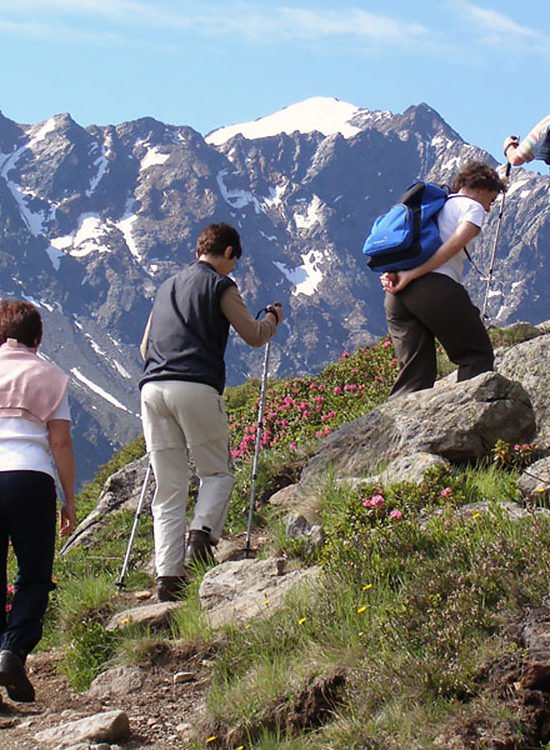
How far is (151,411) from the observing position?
835 cm

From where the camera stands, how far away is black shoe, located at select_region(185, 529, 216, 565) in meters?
8.29

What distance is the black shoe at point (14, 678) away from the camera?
20.7 feet

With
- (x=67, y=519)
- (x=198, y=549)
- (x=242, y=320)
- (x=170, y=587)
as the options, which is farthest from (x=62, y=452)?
(x=242, y=320)

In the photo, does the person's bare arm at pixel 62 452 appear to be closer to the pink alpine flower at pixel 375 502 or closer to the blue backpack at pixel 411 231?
the pink alpine flower at pixel 375 502

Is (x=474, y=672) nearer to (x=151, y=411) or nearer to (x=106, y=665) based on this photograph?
(x=106, y=665)

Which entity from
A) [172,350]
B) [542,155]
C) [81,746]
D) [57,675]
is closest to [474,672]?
[81,746]

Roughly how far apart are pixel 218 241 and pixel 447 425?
231 cm

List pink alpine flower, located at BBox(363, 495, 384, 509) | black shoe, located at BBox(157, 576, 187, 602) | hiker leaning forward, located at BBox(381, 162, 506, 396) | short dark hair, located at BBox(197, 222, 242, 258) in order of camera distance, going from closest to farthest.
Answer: pink alpine flower, located at BBox(363, 495, 384, 509)
black shoe, located at BBox(157, 576, 187, 602)
short dark hair, located at BBox(197, 222, 242, 258)
hiker leaning forward, located at BBox(381, 162, 506, 396)

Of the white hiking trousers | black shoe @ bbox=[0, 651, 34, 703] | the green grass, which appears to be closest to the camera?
the green grass

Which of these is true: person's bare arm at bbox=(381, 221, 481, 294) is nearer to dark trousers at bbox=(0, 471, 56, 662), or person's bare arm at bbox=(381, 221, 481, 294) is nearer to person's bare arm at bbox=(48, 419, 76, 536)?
person's bare arm at bbox=(48, 419, 76, 536)

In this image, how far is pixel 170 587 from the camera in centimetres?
807

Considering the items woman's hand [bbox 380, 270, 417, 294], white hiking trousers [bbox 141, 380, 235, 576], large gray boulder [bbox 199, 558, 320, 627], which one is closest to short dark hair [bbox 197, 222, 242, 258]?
white hiking trousers [bbox 141, 380, 235, 576]

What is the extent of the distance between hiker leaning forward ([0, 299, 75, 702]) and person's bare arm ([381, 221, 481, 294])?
11.1 feet

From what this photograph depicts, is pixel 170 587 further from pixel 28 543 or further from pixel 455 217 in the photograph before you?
pixel 455 217
